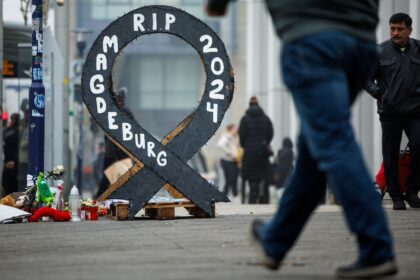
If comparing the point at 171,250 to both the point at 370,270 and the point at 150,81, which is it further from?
the point at 150,81

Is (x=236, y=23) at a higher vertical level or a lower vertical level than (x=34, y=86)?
higher

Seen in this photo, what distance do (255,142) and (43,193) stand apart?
1063cm

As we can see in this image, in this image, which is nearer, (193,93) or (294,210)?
(294,210)

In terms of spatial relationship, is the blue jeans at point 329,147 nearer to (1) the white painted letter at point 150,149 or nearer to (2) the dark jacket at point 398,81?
(1) the white painted letter at point 150,149

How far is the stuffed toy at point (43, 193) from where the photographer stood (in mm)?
13766

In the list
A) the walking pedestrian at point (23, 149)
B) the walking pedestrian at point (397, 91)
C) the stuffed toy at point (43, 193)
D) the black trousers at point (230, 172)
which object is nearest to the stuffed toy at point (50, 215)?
the stuffed toy at point (43, 193)

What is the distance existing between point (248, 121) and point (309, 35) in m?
17.5

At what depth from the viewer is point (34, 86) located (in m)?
15.6

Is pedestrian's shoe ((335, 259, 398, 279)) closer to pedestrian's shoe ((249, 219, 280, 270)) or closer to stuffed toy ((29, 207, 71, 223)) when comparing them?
Answer: pedestrian's shoe ((249, 219, 280, 270))

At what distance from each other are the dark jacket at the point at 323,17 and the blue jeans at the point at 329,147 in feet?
0.15

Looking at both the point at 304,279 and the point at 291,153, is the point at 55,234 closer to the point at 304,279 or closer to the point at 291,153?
the point at 304,279

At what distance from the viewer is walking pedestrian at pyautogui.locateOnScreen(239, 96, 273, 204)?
78.5 ft

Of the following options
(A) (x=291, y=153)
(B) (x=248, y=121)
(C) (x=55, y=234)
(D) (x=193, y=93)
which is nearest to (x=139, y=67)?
(D) (x=193, y=93)

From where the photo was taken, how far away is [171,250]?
871 centimetres
